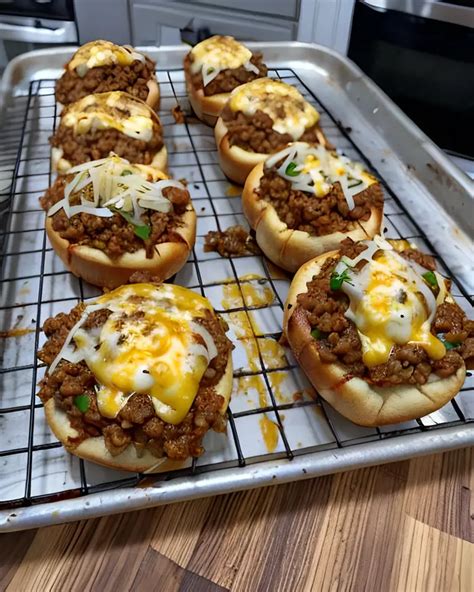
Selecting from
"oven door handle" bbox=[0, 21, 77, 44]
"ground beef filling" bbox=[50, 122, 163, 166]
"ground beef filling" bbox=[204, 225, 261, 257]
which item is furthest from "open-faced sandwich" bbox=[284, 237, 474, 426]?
"oven door handle" bbox=[0, 21, 77, 44]

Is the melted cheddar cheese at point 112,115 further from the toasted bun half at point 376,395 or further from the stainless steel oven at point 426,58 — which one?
the stainless steel oven at point 426,58

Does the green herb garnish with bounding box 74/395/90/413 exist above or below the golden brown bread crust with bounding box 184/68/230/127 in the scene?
below

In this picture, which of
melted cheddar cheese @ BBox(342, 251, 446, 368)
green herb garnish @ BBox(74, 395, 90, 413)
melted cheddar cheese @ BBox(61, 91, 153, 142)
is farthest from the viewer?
melted cheddar cheese @ BBox(61, 91, 153, 142)

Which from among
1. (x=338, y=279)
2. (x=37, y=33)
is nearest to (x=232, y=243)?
(x=338, y=279)

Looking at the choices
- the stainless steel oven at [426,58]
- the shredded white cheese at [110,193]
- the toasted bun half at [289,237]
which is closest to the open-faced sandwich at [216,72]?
the stainless steel oven at [426,58]

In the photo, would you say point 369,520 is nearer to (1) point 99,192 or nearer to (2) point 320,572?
(2) point 320,572

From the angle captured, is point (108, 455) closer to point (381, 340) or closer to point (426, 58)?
point (381, 340)

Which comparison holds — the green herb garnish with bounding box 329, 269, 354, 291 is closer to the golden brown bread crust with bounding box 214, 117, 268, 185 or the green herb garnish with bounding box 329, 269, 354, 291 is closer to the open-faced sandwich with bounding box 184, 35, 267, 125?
the golden brown bread crust with bounding box 214, 117, 268, 185
